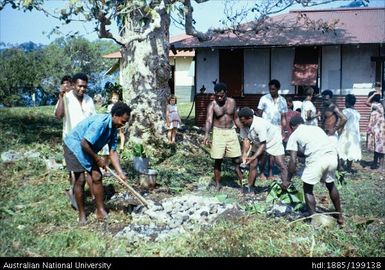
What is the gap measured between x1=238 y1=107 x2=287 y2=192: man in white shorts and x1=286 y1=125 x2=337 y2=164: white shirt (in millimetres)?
1242

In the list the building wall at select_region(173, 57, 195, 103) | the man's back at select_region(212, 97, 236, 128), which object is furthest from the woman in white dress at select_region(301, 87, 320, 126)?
the building wall at select_region(173, 57, 195, 103)

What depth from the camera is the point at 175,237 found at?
455cm

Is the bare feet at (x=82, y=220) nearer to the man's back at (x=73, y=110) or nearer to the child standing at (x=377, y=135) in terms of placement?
the man's back at (x=73, y=110)

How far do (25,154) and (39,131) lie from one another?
2.67 metres

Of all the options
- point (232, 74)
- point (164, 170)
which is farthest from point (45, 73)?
point (164, 170)

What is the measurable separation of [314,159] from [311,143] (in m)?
0.20

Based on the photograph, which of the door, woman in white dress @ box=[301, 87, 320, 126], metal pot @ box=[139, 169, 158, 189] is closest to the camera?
metal pot @ box=[139, 169, 158, 189]

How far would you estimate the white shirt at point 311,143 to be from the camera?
5.05 m

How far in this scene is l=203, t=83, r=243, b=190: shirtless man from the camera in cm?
689

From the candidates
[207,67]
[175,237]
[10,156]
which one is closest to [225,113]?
[175,237]

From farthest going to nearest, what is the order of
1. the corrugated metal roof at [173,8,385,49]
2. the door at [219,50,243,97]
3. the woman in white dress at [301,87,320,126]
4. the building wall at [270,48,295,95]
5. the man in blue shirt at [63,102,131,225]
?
the door at [219,50,243,97]
the building wall at [270,48,295,95]
the corrugated metal roof at [173,8,385,49]
the woman in white dress at [301,87,320,126]
the man in blue shirt at [63,102,131,225]

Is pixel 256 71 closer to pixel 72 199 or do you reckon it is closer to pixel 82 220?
pixel 72 199

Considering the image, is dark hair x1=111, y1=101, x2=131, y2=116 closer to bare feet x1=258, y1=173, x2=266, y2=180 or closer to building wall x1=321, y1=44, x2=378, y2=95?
bare feet x1=258, y1=173, x2=266, y2=180
